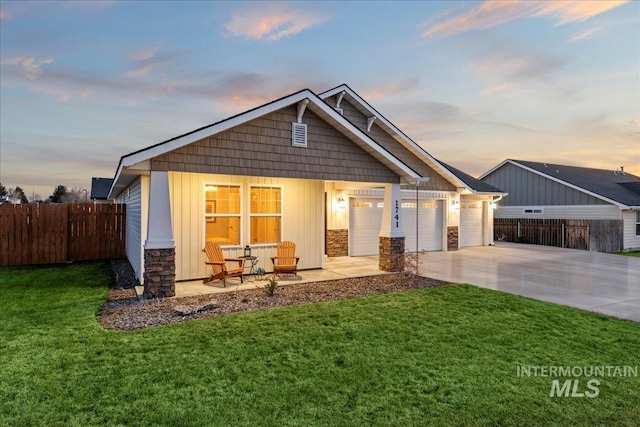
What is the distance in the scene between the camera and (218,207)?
30.0 ft

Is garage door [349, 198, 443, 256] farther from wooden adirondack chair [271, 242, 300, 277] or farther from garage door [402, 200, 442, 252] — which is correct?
wooden adirondack chair [271, 242, 300, 277]

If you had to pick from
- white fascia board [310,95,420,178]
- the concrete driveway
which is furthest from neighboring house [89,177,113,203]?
the concrete driveway

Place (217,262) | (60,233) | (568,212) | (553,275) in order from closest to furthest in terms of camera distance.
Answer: (217,262)
(553,275)
(60,233)
(568,212)

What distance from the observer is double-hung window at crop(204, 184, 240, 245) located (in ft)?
29.7

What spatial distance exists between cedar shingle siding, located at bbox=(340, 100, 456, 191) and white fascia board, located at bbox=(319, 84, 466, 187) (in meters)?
0.23

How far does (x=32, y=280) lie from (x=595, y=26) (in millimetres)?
17226

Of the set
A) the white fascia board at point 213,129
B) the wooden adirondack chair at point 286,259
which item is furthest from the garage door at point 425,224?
the white fascia board at point 213,129

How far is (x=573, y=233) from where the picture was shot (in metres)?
17.8

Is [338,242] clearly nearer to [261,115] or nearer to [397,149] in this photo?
[397,149]

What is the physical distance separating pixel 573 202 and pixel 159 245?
21.9m


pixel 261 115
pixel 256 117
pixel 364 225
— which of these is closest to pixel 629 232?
pixel 364 225

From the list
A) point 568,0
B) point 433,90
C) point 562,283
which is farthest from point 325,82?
point 562,283

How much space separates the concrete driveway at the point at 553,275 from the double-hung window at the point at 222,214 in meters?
5.55

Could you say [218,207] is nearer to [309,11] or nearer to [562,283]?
[309,11]
